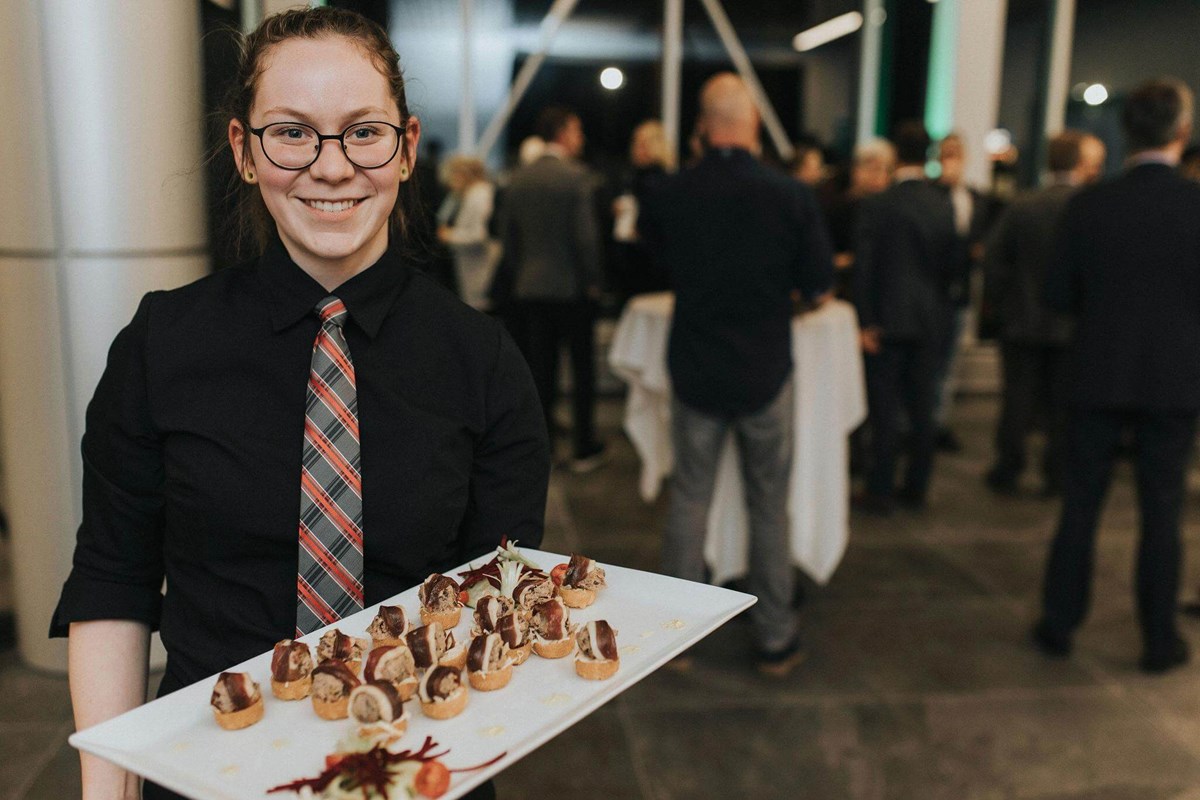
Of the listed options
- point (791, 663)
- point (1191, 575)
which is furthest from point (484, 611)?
point (1191, 575)

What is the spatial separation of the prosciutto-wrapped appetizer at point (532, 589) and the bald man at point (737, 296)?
206 cm

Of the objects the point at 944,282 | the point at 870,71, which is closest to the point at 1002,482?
the point at 944,282

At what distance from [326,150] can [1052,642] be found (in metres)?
3.25

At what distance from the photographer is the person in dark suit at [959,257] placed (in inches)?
207

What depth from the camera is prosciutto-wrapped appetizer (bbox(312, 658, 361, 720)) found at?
98cm

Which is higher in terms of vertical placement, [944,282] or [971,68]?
[971,68]

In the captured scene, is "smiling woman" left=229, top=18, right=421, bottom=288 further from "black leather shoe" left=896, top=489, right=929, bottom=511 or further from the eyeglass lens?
"black leather shoe" left=896, top=489, right=929, bottom=511

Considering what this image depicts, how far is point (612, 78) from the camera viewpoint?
26.6 feet

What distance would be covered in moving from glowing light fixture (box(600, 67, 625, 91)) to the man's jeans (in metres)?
5.20

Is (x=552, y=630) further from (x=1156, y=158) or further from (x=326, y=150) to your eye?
(x=1156, y=158)

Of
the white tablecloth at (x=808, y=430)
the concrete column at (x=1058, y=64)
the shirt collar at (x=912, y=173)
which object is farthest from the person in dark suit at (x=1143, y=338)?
the concrete column at (x=1058, y=64)

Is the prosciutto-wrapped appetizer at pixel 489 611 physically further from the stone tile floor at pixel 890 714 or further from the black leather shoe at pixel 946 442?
the black leather shoe at pixel 946 442

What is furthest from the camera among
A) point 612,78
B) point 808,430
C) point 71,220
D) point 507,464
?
point 612,78

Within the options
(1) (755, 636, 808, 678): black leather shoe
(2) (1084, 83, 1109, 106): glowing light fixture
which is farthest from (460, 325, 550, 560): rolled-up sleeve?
(2) (1084, 83, 1109, 106): glowing light fixture
